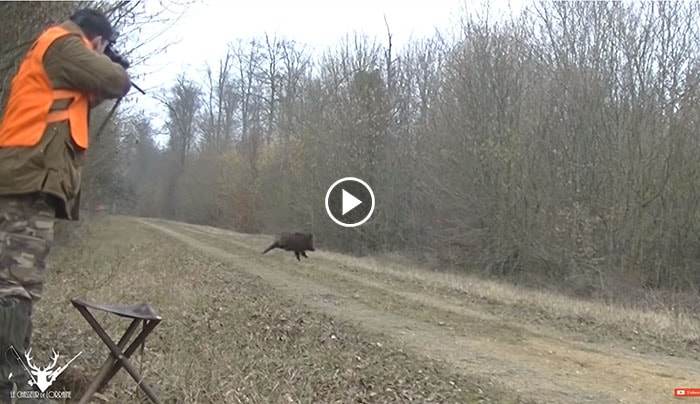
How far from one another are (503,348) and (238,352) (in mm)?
3833

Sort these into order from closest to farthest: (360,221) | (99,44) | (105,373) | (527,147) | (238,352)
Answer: (99,44) → (105,373) → (238,352) → (527,147) → (360,221)

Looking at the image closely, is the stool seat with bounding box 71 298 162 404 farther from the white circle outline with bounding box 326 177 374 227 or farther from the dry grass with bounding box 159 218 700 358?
the white circle outline with bounding box 326 177 374 227

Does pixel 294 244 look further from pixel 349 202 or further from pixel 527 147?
pixel 349 202

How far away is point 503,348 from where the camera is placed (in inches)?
345

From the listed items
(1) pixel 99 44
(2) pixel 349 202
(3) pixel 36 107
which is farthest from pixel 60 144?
(2) pixel 349 202

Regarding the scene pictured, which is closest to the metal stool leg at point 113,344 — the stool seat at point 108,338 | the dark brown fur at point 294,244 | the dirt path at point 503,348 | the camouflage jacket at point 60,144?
the stool seat at point 108,338

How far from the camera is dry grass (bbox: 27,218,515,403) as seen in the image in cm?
496

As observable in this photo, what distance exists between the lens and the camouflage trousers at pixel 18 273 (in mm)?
3270

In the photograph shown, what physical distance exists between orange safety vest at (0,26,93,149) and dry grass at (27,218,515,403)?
5.76 ft

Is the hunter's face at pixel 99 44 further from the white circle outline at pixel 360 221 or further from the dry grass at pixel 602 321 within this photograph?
the white circle outline at pixel 360 221

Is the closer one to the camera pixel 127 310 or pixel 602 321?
pixel 127 310

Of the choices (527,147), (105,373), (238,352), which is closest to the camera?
(105,373)

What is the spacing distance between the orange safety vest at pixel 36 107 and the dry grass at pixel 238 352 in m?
1.76

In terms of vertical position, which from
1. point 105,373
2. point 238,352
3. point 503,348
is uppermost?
point 105,373
